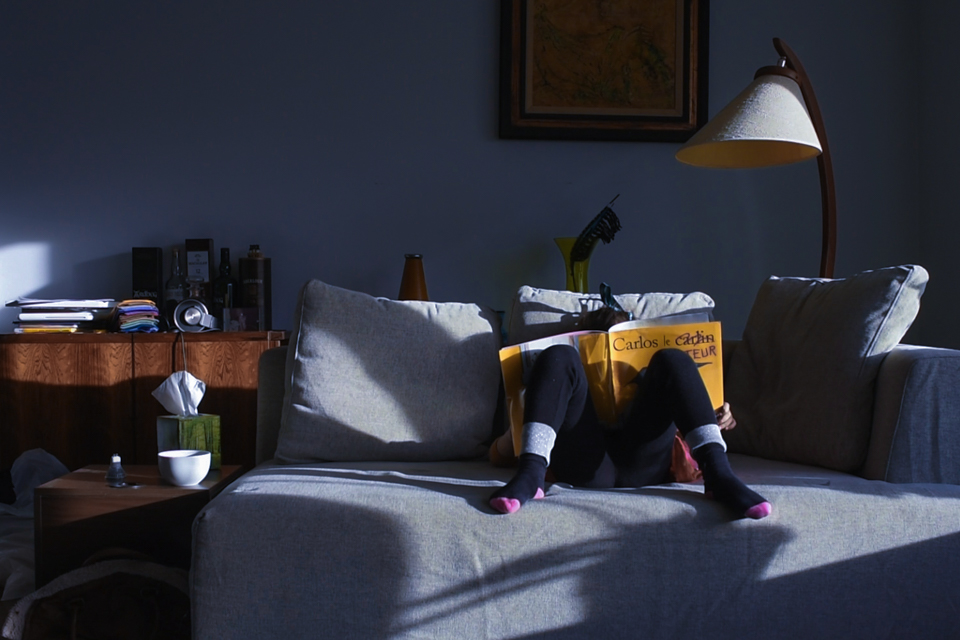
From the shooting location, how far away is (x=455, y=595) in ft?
4.84

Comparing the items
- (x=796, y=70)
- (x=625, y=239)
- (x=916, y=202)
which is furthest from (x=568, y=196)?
(x=916, y=202)

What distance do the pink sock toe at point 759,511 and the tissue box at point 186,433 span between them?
1363mm

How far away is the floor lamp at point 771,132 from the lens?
6.97ft

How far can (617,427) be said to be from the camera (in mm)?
1879

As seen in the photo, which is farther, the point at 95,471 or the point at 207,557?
the point at 95,471

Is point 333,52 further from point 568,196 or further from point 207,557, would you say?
point 207,557

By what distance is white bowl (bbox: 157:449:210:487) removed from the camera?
1.93 m

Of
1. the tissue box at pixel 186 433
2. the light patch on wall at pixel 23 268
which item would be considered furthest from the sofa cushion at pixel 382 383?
the light patch on wall at pixel 23 268

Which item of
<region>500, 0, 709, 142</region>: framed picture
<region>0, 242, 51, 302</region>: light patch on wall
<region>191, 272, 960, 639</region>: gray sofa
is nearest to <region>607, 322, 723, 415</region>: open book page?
<region>191, 272, 960, 639</region>: gray sofa

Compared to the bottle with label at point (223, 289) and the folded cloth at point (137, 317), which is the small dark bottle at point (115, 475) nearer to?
the folded cloth at point (137, 317)

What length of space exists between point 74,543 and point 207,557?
2.03ft

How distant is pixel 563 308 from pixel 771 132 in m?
0.72

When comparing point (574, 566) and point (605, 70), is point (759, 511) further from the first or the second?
point (605, 70)

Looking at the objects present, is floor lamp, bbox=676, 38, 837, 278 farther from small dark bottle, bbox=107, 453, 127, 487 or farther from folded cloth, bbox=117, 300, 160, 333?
folded cloth, bbox=117, 300, 160, 333
